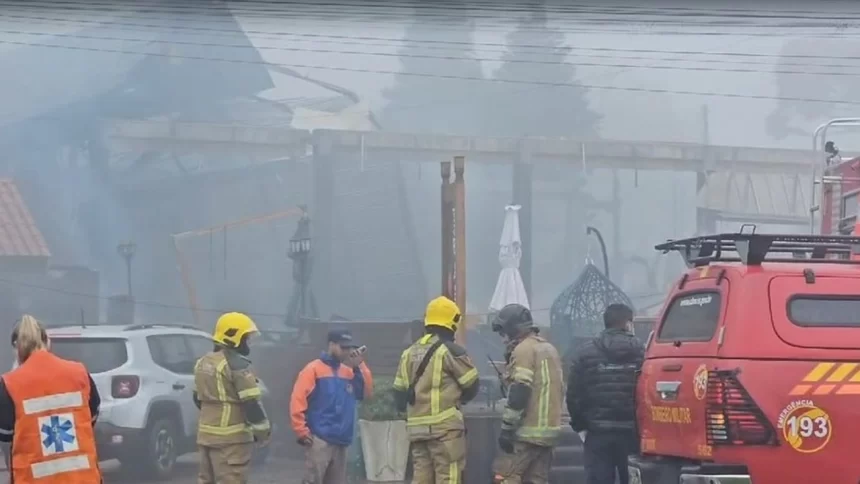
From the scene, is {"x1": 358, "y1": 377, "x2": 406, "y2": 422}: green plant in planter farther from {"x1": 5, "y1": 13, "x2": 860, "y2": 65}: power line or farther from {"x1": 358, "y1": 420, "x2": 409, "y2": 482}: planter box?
{"x1": 5, "y1": 13, "x2": 860, "y2": 65}: power line

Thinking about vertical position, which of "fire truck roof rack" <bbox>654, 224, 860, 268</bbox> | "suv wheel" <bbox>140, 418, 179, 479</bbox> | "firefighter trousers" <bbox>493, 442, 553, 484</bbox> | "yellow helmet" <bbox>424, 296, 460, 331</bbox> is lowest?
"suv wheel" <bbox>140, 418, 179, 479</bbox>

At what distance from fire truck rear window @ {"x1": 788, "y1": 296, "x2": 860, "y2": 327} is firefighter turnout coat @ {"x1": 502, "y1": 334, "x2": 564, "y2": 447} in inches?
85.2

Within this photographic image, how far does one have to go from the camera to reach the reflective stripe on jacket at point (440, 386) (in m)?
7.32

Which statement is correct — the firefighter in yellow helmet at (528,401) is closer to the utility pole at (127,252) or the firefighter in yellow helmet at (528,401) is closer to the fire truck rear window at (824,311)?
the fire truck rear window at (824,311)

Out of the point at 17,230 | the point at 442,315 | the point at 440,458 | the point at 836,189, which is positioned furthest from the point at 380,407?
the point at 17,230

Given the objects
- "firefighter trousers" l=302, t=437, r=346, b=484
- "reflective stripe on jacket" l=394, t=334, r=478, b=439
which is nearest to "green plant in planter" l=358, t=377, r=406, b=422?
"firefighter trousers" l=302, t=437, r=346, b=484

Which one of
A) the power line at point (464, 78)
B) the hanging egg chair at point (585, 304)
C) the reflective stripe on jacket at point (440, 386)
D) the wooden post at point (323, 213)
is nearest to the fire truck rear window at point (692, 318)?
the reflective stripe on jacket at point (440, 386)

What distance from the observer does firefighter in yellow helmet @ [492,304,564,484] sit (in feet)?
24.7

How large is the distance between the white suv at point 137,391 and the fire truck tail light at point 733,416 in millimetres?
6868

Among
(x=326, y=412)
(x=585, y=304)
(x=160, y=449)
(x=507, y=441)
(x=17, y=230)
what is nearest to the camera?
(x=507, y=441)

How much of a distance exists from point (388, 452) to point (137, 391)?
93.8 inches

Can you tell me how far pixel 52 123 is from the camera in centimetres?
1886

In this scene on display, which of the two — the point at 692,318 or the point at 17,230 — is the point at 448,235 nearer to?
the point at 692,318

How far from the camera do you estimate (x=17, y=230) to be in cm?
1786
